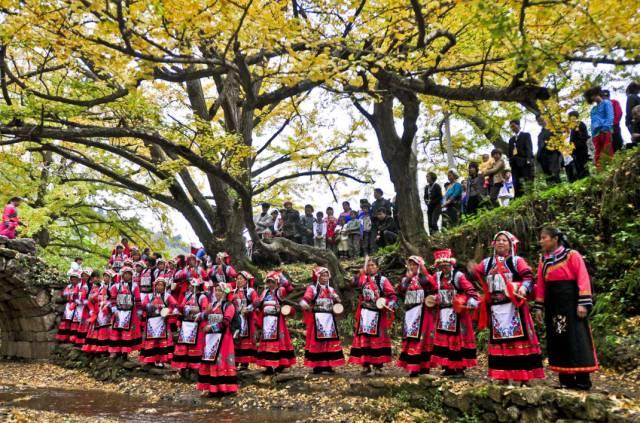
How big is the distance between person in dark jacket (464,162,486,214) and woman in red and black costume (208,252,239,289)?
567 cm

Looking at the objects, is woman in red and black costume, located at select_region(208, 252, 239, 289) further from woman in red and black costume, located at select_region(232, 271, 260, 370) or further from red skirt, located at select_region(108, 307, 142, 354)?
red skirt, located at select_region(108, 307, 142, 354)

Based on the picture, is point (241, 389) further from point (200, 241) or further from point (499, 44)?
point (499, 44)

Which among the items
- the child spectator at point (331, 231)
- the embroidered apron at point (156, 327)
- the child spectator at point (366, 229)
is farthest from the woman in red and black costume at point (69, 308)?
the child spectator at point (366, 229)

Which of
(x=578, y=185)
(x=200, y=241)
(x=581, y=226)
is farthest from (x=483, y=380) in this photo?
(x=200, y=241)

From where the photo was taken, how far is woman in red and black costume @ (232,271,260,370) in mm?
9664

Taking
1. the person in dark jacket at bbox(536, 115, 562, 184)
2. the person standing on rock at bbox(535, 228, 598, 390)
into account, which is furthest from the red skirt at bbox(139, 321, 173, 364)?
the person in dark jacket at bbox(536, 115, 562, 184)

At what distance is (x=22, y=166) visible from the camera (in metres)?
15.3

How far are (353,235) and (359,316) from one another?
599 cm

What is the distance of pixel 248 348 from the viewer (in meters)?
10.0

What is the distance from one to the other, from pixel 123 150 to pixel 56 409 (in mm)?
5706

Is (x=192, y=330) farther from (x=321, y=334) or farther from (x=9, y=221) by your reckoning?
(x=9, y=221)

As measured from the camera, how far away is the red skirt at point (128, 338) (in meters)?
11.9

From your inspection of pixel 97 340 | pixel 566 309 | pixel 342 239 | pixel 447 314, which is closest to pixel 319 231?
pixel 342 239

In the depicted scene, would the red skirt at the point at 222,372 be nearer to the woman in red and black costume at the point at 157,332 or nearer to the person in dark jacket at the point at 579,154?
the woman in red and black costume at the point at 157,332
